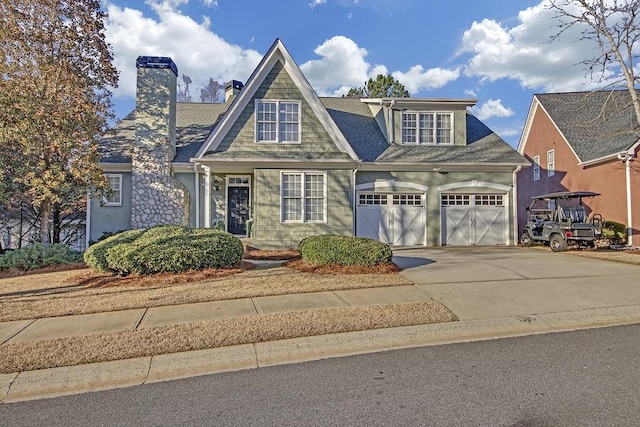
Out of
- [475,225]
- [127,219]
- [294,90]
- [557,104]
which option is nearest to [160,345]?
[294,90]

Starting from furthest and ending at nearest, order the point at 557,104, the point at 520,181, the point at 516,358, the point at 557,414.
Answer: the point at 520,181, the point at 557,104, the point at 516,358, the point at 557,414

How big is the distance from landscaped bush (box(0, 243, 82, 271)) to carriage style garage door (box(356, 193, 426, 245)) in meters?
10.3

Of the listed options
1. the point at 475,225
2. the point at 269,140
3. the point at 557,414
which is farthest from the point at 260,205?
the point at 557,414

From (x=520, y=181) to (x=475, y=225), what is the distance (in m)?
12.9

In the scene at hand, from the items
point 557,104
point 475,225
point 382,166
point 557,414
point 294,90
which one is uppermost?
point 557,104

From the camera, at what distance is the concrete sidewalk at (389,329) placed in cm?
464

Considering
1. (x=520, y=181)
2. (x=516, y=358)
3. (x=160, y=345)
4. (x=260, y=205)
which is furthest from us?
(x=520, y=181)

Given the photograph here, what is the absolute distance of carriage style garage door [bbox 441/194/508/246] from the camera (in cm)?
1708

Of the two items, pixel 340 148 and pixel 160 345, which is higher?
pixel 340 148

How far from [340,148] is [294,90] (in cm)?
280

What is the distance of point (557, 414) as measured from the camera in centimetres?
354

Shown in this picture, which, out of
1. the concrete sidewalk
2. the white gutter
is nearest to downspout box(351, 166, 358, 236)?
the concrete sidewalk

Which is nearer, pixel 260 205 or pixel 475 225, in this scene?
pixel 260 205

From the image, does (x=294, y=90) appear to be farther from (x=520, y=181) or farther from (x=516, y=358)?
(x=520, y=181)
